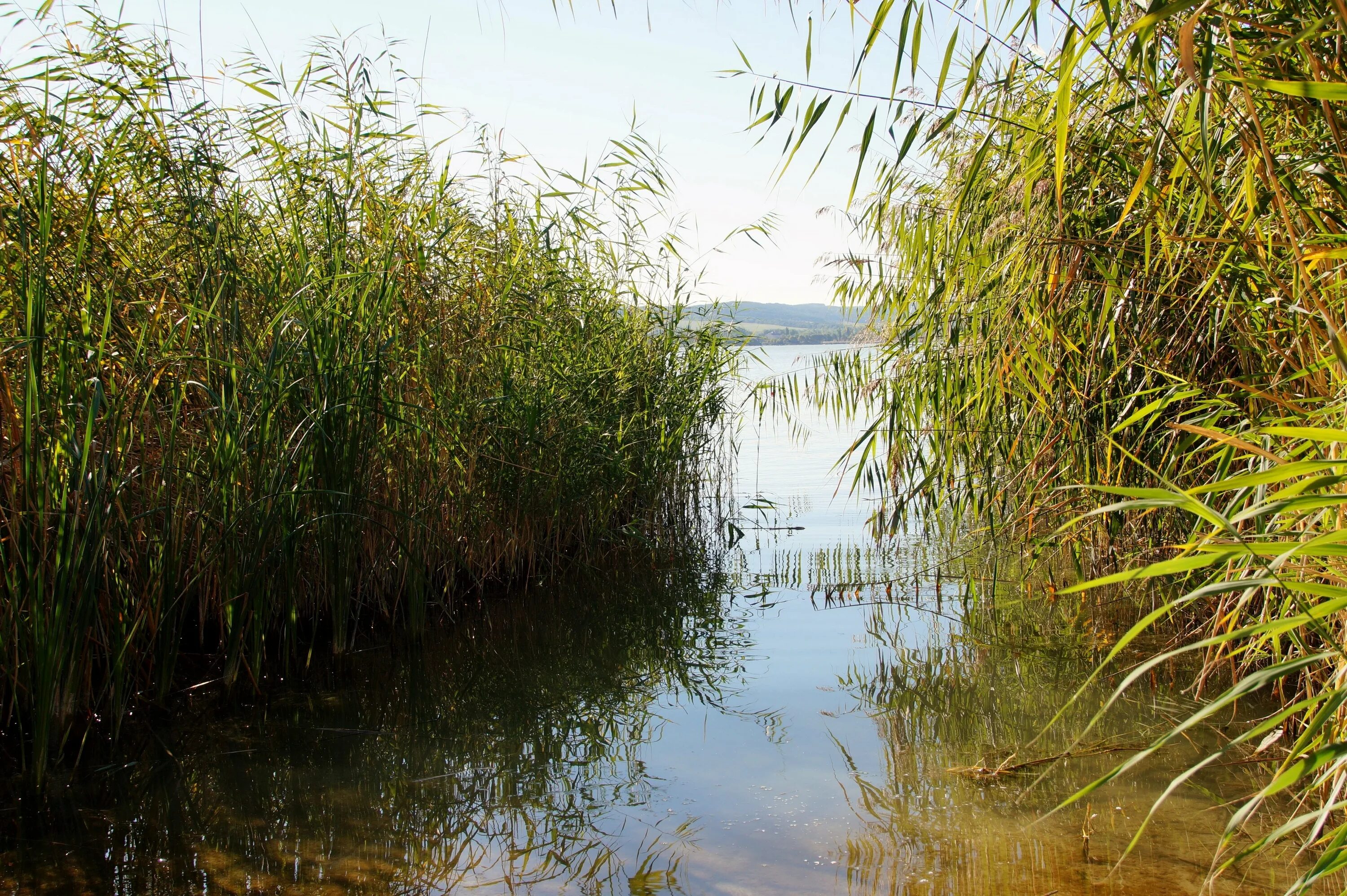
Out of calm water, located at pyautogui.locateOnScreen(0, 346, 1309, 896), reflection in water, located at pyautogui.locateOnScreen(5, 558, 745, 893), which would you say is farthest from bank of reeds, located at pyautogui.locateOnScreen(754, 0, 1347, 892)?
reflection in water, located at pyautogui.locateOnScreen(5, 558, 745, 893)

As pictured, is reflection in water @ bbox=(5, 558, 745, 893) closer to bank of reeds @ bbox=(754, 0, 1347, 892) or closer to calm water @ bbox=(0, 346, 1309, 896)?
calm water @ bbox=(0, 346, 1309, 896)

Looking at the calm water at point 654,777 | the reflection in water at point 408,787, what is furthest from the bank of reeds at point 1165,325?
the reflection in water at point 408,787

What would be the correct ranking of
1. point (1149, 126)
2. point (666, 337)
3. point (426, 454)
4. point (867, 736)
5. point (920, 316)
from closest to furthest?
1. point (1149, 126)
2. point (867, 736)
3. point (920, 316)
4. point (426, 454)
5. point (666, 337)


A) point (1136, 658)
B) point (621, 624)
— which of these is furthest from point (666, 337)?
point (1136, 658)

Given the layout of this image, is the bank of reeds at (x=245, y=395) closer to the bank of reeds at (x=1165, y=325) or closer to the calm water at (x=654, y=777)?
the calm water at (x=654, y=777)

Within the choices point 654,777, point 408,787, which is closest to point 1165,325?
point 654,777

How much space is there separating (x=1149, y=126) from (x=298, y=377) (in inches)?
110

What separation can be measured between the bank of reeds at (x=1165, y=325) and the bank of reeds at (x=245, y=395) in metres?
1.77

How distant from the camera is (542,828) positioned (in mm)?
2367

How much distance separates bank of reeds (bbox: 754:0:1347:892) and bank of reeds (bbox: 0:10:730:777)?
1770 mm

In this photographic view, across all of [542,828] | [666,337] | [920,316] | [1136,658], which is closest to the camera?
[542,828]

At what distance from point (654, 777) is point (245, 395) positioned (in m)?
1.81

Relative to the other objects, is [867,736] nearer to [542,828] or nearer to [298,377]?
[542,828]

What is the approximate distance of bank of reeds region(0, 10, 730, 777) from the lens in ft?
8.22
